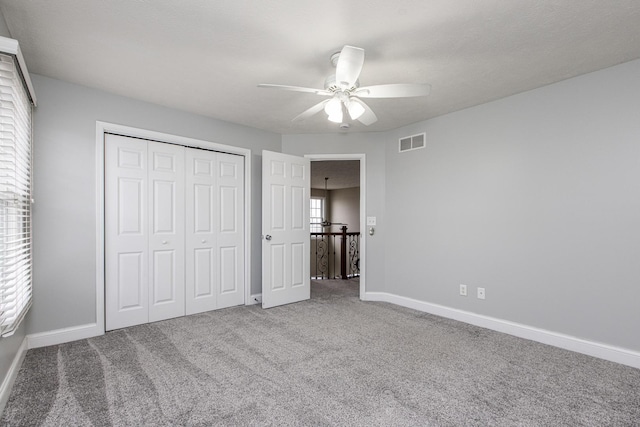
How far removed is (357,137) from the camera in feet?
15.1

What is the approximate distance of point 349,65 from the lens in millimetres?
2072

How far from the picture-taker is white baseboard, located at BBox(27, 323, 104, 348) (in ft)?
9.16

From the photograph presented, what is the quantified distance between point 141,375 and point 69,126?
2.37 meters

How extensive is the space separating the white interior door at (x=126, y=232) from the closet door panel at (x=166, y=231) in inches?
2.9

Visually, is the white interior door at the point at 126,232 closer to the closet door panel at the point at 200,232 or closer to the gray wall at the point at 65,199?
the gray wall at the point at 65,199

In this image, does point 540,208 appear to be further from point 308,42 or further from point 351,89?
point 308,42

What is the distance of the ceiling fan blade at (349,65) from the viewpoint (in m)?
1.95

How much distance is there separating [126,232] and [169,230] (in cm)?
43

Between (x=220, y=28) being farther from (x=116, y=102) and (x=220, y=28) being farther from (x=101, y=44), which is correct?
(x=116, y=102)

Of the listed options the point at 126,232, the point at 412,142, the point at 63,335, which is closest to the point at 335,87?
the point at 412,142

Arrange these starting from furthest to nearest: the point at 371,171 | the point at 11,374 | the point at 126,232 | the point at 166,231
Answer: the point at 371,171 → the point at 166,231 → the point at 126,232 → the point at 11,374

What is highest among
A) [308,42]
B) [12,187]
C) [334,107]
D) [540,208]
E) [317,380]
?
[308,42]

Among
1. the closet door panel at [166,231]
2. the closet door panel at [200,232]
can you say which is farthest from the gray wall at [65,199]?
the closet door panel at [200,232]

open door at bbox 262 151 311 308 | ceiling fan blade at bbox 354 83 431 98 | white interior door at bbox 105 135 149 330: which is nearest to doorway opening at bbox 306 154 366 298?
open door at bbox 262 151 311 308
